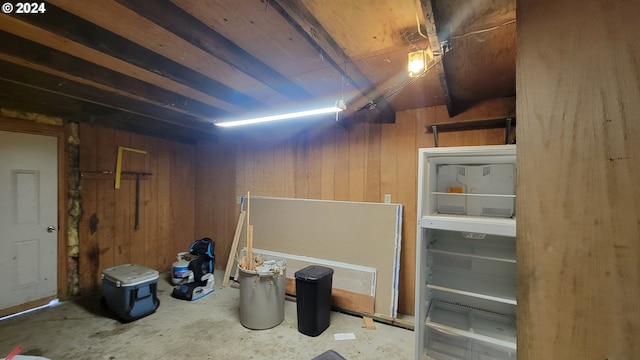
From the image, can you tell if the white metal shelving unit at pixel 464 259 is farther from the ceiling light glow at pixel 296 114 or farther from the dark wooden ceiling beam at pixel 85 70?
the dark wooden ceiling beam at pixel 85 70

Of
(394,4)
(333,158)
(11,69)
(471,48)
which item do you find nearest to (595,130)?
(394,4)

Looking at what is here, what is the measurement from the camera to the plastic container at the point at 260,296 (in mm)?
2670

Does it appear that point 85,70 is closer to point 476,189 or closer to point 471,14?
point 471,14

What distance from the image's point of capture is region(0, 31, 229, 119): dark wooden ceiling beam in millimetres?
1834

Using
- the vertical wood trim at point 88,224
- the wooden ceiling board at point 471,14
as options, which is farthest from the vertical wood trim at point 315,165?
the vertical wood trim at point 88,224

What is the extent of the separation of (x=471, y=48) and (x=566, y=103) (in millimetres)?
1422

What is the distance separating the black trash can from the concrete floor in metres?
0.09

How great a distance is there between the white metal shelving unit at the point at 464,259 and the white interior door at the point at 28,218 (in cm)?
405

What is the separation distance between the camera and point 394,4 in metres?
1.38

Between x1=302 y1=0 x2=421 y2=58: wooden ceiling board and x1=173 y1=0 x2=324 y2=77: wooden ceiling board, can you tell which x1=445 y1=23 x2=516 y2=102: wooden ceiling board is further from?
x1=173 y1=0 x2=324 y2=77: wooden ceiling board

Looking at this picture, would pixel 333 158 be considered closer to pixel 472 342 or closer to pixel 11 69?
pixel 472 342

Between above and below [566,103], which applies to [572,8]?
above

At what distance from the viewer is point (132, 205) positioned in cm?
394

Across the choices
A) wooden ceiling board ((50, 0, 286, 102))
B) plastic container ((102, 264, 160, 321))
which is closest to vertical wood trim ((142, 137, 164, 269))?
plastic container ((102, 264, 160, 321))
